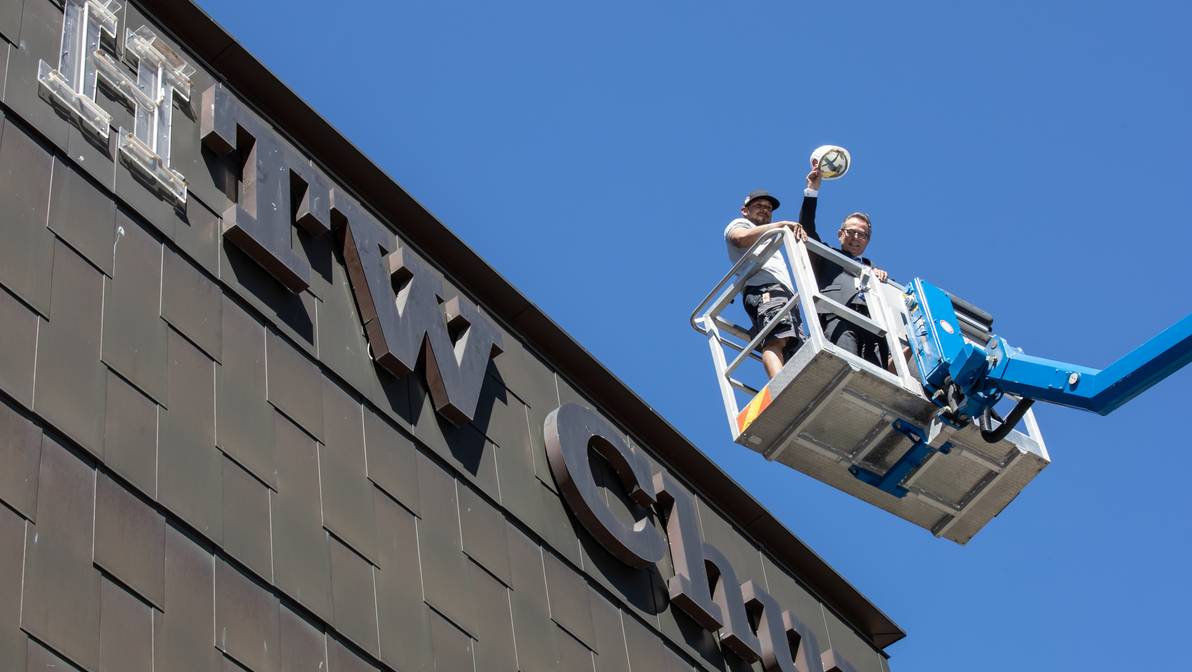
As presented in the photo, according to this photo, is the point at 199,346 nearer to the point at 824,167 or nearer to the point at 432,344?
the point at 432,344

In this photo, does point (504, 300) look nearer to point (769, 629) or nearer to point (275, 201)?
point (275, 201)

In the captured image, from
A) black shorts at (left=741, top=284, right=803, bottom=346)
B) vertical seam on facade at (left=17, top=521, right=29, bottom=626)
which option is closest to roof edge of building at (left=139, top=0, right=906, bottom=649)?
black shorts at (left=741, top=284, right=803, bottom=346)

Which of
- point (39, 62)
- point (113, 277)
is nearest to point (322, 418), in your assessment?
point (113, 277)

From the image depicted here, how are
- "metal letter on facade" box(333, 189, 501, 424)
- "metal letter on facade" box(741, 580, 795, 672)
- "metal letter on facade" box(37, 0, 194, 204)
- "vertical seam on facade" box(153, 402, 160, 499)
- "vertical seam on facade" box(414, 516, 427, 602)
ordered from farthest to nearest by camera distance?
"metal letter on facade" box(741, 580, 795, 672)
"metal letter on facade" box(333, 189, 501, 424)
"vertical seam on facade" box(414, 516, 427, 602)
"metal letter on facade" box(37, 0, 194, 204)
"vertical seam on facade" box(153, 402, 160, 499)

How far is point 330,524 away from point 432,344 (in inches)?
109

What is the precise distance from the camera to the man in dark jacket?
52.7 feet

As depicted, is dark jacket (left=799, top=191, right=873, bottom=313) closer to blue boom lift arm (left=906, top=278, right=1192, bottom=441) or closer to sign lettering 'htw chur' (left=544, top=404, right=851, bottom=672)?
blue boom lift arm (left=906, top=278, right=1192, bottom=441)

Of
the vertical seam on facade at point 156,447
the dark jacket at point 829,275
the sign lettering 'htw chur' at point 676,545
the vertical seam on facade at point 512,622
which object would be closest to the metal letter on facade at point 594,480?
the sign lettering 'htw chur' at point 676,545

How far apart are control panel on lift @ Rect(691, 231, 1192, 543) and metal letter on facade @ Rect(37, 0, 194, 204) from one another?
5.03m

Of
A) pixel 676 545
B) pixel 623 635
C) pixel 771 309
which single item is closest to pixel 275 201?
pixel 771 309

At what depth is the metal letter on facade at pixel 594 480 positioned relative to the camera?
1639 cm

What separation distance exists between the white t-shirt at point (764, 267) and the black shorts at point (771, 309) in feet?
0.15

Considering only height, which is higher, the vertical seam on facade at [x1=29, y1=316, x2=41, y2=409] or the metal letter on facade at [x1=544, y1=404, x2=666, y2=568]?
the metal letter on facade at [x1=544, y1=404, x2=666, y2=568]

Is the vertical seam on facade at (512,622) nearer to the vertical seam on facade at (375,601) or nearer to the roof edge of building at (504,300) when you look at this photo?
the vertical seam on facade at (375,601)
